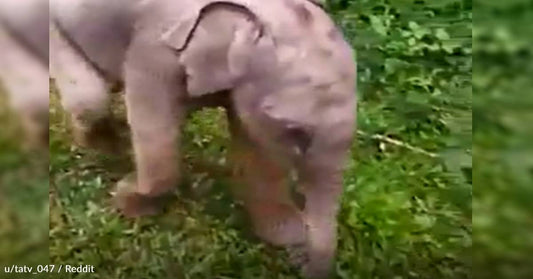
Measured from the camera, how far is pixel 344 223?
1.96 m

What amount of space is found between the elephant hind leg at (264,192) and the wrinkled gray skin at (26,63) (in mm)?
240

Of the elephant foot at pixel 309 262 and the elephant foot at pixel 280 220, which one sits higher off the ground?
the elephant foot at pixel 280 220

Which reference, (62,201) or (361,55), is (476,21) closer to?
(361,55)

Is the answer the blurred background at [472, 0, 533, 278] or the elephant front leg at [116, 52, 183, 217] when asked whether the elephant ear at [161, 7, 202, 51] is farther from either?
the blurred background at [472, 0, 533, 278]

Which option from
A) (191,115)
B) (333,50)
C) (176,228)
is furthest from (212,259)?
(333,50)

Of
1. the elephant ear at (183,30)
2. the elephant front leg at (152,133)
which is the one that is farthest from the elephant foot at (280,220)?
the elephant ear at (183,30)

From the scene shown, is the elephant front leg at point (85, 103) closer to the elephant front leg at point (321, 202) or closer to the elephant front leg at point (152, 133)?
the elephant front leg at point (152, 133)

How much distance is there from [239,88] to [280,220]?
7.9 inches

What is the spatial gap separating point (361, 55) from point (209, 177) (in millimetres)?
253

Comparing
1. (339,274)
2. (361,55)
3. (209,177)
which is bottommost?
(339,274)

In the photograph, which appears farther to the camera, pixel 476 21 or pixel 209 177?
pixel 209 177

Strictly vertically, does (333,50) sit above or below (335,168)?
above

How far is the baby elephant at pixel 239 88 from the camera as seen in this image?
1.86m

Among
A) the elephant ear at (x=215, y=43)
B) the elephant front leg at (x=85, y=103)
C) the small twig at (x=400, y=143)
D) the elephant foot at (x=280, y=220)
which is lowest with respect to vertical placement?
the elephant foot at (x=280, y=220)
